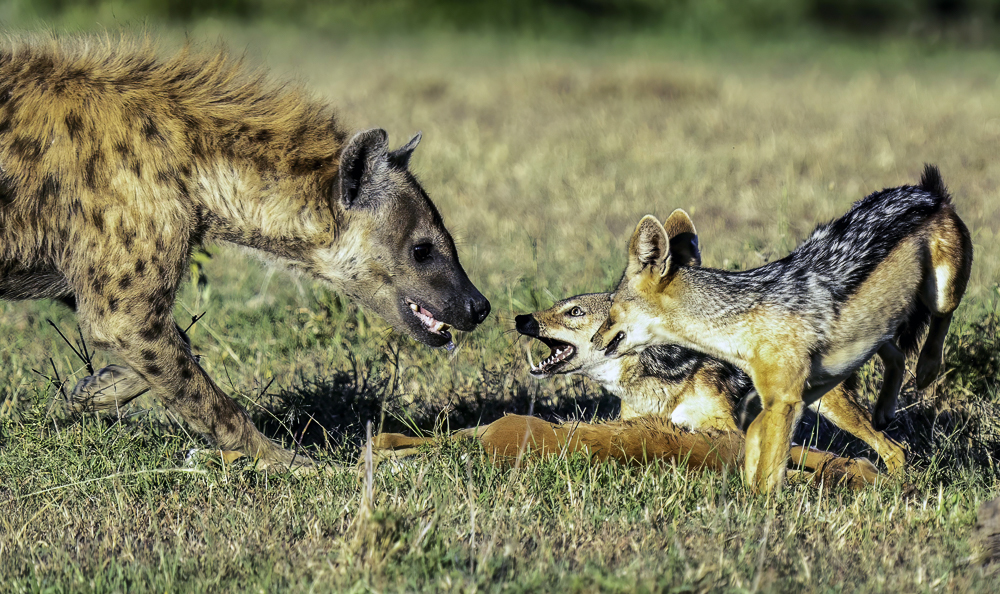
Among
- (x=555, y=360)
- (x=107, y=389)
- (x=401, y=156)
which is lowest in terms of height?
(x=107, y=389)

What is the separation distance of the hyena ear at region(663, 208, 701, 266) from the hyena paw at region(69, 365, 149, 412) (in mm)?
2308

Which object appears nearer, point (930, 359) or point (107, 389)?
point (930, 359)

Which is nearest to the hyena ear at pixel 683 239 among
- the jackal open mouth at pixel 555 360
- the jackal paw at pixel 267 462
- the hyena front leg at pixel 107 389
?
the jackal open mouth at pixel 555 360

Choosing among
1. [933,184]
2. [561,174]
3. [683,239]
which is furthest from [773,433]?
[561,174]

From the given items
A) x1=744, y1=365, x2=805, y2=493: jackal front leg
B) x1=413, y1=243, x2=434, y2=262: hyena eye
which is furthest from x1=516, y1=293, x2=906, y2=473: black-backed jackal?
x1=744, y1=365, x2=805, y2=493: jackal front leg

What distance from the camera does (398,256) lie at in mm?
4750

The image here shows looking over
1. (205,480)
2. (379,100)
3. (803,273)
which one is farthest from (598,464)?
(379,100)

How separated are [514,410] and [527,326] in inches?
21.0

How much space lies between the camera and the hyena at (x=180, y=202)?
4238 millimetres

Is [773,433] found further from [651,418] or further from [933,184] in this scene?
[933,184]

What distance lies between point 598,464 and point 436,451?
2.01 ft

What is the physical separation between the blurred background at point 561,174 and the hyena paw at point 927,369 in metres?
0.38

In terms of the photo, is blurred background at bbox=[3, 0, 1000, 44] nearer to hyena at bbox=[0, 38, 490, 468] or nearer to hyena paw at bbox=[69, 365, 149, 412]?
hyena at bbox=[0, 38, 490, 468]

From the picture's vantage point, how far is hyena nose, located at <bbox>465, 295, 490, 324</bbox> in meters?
4.79
